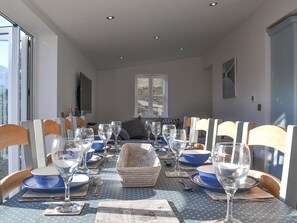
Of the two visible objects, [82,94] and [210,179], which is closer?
[210,179]

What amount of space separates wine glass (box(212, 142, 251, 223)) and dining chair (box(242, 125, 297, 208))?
345 mm

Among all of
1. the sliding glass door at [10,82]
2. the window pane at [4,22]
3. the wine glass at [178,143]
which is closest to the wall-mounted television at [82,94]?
the sliding glass door at [10,82]

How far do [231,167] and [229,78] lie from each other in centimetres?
517

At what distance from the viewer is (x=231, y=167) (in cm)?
69

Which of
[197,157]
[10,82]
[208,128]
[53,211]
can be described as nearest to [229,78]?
[208,128]

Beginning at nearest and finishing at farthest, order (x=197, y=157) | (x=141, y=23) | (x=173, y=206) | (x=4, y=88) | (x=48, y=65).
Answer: (x=173, y=206) < (x=197, y=157) < (x=4, y=88) < (x=48, y=65) < (x=141, y=23)

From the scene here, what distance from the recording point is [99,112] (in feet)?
25.7

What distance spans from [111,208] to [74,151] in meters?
0.18

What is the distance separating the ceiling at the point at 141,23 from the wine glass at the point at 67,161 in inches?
99.2

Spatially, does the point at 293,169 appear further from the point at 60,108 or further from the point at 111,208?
the point at 60,108

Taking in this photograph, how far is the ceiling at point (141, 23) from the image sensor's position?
332cm

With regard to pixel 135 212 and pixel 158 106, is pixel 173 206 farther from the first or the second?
pixel 158 106

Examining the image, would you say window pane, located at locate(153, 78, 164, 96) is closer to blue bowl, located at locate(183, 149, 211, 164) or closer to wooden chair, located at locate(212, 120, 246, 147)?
wooden chair, located at locate(212, 120, 246, 147)

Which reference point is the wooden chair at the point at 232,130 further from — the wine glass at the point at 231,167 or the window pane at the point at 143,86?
the window pane at the point at 143,86
